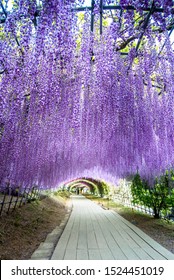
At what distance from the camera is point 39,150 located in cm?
666

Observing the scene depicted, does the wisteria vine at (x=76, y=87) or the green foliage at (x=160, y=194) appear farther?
the green foliage at (x=160, y=194)

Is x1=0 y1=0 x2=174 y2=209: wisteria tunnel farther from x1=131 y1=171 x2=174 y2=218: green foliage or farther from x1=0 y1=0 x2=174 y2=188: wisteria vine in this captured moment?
x1=131 y1=171 x2=174 y2=218: green foliage

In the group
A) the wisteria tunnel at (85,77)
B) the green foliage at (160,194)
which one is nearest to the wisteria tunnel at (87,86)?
the wisteria tunnel at (85,77)

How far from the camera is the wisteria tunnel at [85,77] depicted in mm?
2969

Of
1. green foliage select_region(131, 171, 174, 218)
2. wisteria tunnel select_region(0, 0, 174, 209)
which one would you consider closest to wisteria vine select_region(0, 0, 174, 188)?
wisteria tunnel select_region(0, 0, 174, 209)

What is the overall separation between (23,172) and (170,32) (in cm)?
501

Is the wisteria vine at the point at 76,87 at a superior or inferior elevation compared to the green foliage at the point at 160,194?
superior

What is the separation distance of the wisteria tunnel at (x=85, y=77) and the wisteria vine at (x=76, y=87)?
0.05ft

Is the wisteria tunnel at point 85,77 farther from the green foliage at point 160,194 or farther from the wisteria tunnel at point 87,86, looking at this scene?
the green foliage at point 160,194

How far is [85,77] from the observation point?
4391 mm

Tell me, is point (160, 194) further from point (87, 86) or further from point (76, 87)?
point (76, 87)

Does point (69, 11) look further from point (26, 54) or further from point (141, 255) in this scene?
point (141, 255)

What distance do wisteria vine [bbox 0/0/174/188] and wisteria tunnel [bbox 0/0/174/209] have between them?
0.01m

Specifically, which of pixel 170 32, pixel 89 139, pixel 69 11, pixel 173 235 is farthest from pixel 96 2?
pixel 173 235
